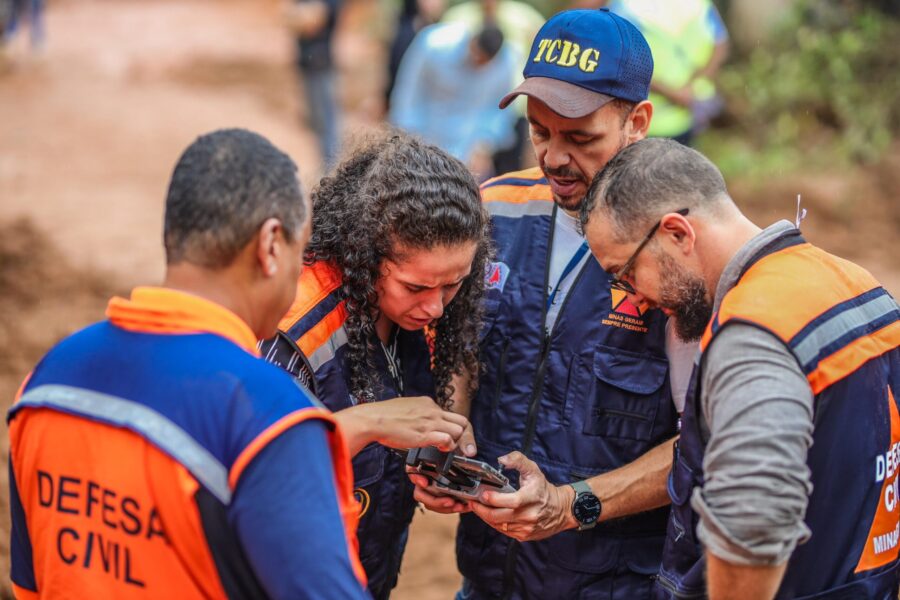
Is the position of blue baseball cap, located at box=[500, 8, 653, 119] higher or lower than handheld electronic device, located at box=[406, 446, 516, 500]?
higher

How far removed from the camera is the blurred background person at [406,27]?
29.9 ft

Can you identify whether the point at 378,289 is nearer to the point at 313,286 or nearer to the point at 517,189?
the point at 313,286

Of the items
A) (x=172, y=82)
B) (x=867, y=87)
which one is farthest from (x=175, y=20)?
(x=867, y=87)

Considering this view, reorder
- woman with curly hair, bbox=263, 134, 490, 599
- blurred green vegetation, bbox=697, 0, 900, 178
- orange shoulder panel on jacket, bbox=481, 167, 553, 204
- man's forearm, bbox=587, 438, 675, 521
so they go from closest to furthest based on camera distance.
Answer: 1. woman with curly hair, bbox=263, 134, 490, 599
2. man's forearm, bbox=587, 438, 675, 521
3. orange shoulder panel on jacket, bbox=481, 167, 553, 204
4. blurred green vegetation, bbox=697, 0, 900, 178

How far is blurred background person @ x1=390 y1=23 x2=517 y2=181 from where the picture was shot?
24.7ft

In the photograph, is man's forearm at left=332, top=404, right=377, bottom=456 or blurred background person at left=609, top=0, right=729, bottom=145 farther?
blurred background person at left=609, top=0, right=729, bottom=145

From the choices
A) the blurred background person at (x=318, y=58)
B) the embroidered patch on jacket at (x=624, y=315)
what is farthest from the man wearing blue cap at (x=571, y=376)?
the blurred background person at (x=318, y=58)

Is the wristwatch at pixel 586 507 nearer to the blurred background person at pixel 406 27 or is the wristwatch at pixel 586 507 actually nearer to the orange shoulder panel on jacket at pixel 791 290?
the orange shoulder panel on jacket at pixel 791 290

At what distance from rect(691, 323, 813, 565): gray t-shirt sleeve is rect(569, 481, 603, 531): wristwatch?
715mm

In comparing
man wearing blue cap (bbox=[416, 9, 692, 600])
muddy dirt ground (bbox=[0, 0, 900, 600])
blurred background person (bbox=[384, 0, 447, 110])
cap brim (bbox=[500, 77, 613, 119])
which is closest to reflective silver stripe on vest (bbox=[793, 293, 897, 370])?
man wearing blue cap (bbox=[416, 9, 692, 600])

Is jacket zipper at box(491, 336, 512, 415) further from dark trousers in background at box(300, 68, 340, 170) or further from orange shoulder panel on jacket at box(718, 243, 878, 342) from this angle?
dark trousers in background at box(300, 68, 340, 170)

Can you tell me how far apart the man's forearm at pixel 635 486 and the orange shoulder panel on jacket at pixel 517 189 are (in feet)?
2.76

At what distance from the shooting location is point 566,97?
304 cm

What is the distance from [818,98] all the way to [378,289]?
9265 millimetres
